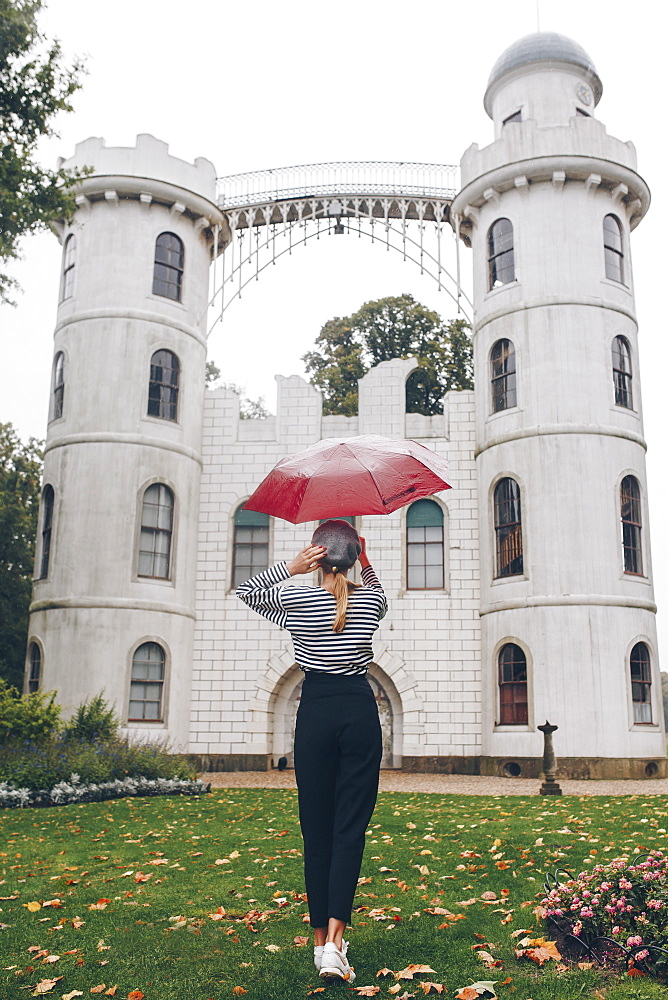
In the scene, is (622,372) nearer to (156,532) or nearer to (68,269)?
(156,532)

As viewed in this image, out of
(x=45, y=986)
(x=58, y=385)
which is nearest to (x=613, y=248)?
(x=58, y=385)

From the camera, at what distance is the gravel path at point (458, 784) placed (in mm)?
16312

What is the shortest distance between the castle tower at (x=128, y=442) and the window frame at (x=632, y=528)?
33.3 ft

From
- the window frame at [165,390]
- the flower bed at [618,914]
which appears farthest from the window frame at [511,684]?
the flower bed at [618,914]

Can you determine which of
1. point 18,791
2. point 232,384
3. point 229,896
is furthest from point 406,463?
point 232,384

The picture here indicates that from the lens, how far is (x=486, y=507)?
21.7m

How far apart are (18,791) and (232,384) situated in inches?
1258

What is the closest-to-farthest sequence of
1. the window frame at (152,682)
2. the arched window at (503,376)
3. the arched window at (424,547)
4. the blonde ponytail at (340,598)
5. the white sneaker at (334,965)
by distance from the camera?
1. the white sneaker at (334,965)
2. the blonde ponytail at (340,598)
3. the window frame at (152,682)
4. the arched window at (503,376)
5. the arched window at (424,547)

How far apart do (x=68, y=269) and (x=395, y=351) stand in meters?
12.7

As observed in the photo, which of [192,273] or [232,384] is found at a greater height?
[232,384]

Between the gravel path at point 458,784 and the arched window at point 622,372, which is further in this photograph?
the arched window at point 622,372

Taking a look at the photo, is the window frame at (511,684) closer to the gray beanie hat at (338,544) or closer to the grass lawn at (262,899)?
the grass lawn at (262,899)

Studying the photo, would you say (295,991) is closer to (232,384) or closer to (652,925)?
(652,925)

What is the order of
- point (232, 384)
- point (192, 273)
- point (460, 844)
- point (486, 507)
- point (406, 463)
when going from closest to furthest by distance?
point (406, 463) → point (460, 844) → point (486, 507) → point (192, 273) → point (232, 384)
